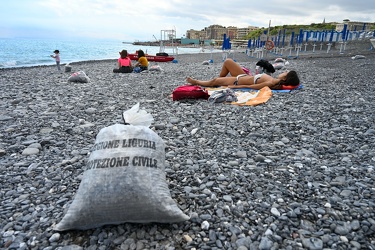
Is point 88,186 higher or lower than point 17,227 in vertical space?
higher

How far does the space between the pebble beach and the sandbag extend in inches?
4.5

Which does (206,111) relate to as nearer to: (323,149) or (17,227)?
(323,149)

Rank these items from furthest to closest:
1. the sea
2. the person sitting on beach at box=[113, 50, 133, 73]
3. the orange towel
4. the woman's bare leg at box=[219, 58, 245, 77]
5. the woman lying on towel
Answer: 1. the sea
2. the person sitting on beach at box=[113, 50, 133, 73]
3. the woman's bare leg at box=[219, 58, 245, 77]
4. the woman lying on towel
5. the orange towel

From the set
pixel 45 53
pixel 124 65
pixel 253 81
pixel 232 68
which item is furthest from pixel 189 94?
pixel 45 53

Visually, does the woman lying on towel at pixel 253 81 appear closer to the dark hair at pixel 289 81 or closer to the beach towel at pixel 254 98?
the dark hair at pixel 289 81

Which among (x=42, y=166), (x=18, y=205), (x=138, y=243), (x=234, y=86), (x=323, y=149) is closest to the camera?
(x=138, y=243)

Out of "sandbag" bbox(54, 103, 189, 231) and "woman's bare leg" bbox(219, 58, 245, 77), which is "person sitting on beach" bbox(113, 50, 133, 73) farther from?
"sandbag" bbox(54, 103, 189, 231)

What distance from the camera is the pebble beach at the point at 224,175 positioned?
167 cm

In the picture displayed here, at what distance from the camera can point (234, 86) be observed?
6773 mm

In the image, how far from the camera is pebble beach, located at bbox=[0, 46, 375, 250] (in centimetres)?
167

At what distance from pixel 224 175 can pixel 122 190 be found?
118 centimetres

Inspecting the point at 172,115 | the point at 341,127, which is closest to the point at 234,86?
the point at 172,115

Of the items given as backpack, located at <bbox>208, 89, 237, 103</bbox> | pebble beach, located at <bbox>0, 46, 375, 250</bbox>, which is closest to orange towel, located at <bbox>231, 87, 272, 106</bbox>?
backpack, located at <bbox>208, 89, 237, 103</bbox>

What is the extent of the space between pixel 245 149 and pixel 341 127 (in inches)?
71.5
